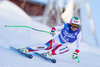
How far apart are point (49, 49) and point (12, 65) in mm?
1846

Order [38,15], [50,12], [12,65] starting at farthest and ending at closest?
1. [38,15]
2. [50,12]
3. [12,65]

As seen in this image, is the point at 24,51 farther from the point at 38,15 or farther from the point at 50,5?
the point at 38,15

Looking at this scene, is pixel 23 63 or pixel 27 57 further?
pixel 27 57

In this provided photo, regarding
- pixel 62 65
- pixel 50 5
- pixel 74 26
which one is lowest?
pixel 62 65

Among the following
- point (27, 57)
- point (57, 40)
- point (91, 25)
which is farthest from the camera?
point (91, 25)

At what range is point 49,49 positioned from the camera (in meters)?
6.28

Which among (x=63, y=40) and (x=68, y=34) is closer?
(x=68, y=34)

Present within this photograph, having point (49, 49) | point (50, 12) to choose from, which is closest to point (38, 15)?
point (50, 12)

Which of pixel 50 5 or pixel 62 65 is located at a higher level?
pixel 50 5

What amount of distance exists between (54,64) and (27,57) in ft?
2.09

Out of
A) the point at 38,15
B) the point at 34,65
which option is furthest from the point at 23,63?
the point at 38,15

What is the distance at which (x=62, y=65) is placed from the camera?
19.1ft

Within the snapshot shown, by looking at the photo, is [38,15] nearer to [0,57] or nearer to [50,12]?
[50,12]

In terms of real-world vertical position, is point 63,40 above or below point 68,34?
below
